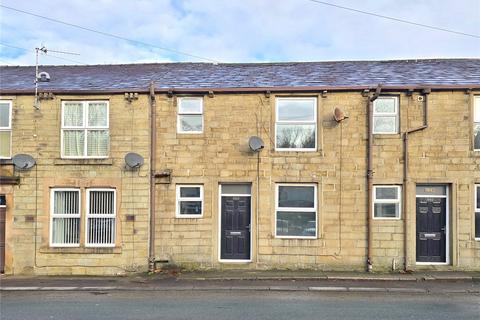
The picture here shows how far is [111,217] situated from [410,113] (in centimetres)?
925

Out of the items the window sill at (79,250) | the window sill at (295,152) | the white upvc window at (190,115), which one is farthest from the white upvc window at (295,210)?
the window sill at (79,250)

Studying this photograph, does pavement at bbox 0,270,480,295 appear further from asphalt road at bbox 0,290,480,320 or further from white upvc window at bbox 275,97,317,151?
white upvc window at bbox 275,97,317,151

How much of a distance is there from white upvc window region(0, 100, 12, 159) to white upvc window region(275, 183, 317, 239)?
813 cm

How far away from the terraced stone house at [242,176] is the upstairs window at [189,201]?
0.14ft

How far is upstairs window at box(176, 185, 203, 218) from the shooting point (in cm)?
1423

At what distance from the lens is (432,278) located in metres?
12.5

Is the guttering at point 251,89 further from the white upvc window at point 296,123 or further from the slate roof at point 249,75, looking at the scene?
the white upvc window at point 296,123

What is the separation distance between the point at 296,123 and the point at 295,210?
8.40ft

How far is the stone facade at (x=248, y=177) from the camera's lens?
13766 mm

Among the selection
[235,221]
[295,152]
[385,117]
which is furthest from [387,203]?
[235,221]

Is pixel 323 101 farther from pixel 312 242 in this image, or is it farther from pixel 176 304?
pixel 176 304

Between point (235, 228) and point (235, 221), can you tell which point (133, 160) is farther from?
point (235, 228)

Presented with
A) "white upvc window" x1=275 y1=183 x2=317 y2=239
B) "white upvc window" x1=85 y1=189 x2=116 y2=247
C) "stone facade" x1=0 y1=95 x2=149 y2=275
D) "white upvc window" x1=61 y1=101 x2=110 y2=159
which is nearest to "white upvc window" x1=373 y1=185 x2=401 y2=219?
"white upvc window" x1=275 y1=183 x2=317 y2=239

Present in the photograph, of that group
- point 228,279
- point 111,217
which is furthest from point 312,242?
point 111,217
